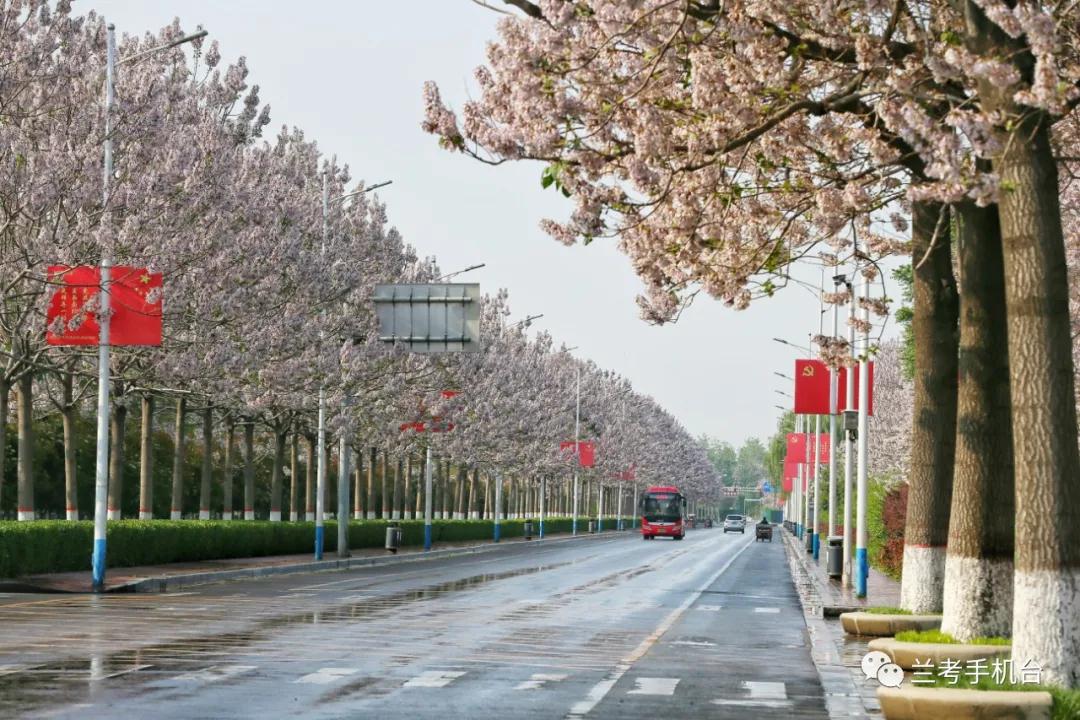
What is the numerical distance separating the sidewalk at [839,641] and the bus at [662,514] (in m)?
65.1

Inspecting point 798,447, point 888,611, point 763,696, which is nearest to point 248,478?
point 798,447

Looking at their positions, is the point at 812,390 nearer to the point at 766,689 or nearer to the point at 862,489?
the point at 862,489

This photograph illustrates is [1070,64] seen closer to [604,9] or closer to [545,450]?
[604,9]

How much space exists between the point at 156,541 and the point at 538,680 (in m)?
27.3

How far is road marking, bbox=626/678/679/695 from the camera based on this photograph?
52.6 ft

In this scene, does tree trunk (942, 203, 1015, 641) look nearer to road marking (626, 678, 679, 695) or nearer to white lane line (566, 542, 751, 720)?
road marking (626, 678, 679, 695)

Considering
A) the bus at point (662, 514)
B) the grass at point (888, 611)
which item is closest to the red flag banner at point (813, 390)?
the grass at point (888, 611)

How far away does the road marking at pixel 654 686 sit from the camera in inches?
632

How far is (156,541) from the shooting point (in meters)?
42.5

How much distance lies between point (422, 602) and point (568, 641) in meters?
8.98

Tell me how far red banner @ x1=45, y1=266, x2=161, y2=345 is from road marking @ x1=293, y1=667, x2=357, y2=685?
17266 mm

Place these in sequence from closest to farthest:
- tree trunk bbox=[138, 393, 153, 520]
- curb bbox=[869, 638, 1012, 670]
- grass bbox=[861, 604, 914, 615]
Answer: curb bbox=[869, 638, 1012, 670]
grass bbox=[861, 604, 914, 615]
tree trunk bbox=[138, 393, 153, 520]

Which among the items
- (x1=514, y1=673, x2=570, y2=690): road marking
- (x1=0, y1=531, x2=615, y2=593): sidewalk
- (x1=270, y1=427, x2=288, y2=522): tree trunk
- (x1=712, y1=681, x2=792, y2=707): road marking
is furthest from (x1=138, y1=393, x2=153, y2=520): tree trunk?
(x1=712, y1=681, x2=792, y2=707): road marking

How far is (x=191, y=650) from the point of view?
19.2m
